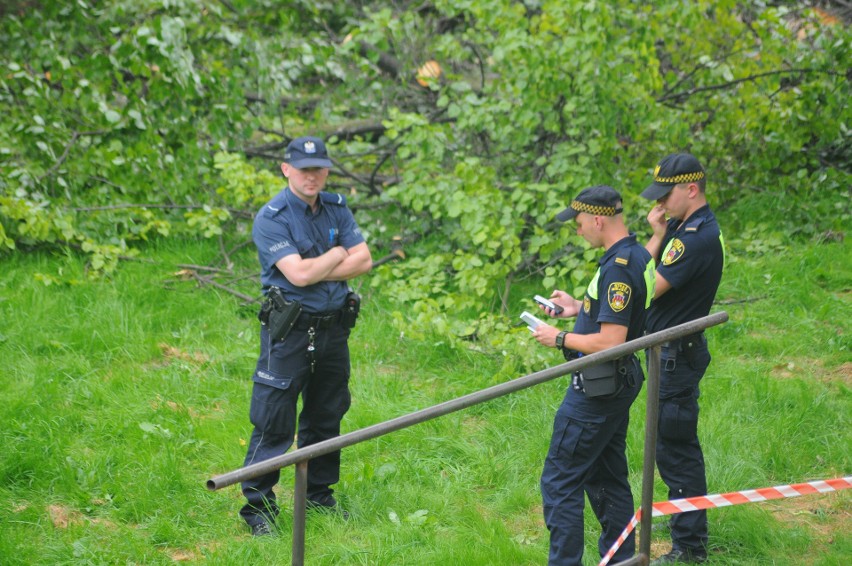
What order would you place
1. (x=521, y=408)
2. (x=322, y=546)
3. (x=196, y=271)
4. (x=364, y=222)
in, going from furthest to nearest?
(x=364, y=222)
(x=196, y=271)
(x=521, y=408)
(x=322, y=546)

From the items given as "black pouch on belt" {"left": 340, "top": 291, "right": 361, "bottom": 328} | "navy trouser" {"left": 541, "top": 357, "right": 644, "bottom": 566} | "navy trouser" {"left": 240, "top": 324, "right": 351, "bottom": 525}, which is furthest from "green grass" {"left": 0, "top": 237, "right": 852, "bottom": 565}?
"black pouch on belt" {"left": 340, "top": 291, "right": 361, "bottom": 328}

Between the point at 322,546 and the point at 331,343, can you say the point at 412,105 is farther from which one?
the point at 322,546

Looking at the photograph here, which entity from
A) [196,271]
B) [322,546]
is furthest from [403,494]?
[196,271]

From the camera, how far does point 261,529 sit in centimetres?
421

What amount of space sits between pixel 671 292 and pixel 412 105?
4.73 m

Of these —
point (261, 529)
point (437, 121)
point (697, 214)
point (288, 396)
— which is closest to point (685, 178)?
point (697, 214)

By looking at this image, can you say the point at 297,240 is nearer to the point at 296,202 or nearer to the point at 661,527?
the point at 296,202

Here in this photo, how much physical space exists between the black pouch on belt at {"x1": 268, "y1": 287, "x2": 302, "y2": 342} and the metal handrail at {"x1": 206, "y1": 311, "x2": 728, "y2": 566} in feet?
4.68

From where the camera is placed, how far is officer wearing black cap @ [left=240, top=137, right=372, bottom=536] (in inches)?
166

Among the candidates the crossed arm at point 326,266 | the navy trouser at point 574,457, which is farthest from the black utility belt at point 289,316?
the navy trouser at point 574,457

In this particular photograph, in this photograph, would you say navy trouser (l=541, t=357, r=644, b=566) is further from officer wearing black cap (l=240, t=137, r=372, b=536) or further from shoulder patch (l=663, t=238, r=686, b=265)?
officer wearing black cap (l=240, t=137, r=372, b=536)

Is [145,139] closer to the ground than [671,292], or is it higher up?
closer to the ground

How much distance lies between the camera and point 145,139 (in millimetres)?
7543

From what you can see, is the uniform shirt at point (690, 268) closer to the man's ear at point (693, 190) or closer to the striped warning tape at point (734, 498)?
the man's ear at point (693, 190)
